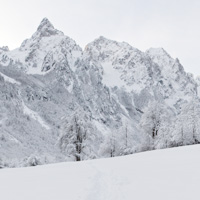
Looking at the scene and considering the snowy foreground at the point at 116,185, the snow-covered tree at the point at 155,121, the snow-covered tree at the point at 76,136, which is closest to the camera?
the snowy foreground at the point at 116,185

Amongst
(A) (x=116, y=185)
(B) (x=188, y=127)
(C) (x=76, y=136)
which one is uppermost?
(B) (x=188, y=127)

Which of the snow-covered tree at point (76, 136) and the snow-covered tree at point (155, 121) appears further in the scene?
the snow-covered tree at point (155, 121)

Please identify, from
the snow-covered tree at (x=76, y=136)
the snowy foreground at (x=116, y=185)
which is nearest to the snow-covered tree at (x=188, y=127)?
the snow-covered tree at (x=76, y=136)

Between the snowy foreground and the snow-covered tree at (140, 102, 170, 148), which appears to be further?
the snow-covered tree at (140, 102, 170, 148)

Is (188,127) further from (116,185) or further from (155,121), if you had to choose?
(116,185)

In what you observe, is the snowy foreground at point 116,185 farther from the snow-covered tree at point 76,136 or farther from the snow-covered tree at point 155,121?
the snow-covered tree at point 155,121

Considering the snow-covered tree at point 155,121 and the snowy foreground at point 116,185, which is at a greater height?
the snow-covered tree at point 155,121

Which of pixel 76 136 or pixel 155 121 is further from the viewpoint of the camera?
pixel 155 121

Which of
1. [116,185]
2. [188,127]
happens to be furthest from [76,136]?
[116,185]

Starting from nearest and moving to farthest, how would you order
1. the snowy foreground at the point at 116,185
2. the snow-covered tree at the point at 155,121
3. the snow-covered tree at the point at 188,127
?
the snowy foreground at the point at 116,185 < the snow-covered tree at the point at 188,127 < the snow-covered tree at the point at 155,121

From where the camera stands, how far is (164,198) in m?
10.3

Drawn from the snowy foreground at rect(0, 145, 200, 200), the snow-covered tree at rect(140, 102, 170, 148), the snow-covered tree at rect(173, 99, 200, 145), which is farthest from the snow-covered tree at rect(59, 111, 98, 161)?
the snowy foreground at rect(0, 145, 200, 200)

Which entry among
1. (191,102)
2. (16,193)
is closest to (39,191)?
(16,193)

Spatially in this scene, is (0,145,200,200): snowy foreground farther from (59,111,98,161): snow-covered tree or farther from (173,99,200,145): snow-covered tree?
(173,99,200,145): snow-covered tree
